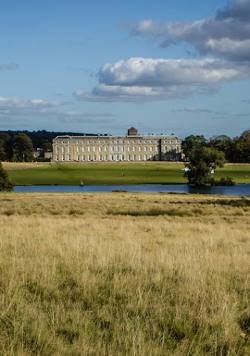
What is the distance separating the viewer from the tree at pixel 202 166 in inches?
4793

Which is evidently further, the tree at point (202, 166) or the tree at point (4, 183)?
the tree at point (202, 166)

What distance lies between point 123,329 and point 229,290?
7.64 feet

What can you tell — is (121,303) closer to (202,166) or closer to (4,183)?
(4,183)

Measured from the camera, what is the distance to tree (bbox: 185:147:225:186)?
4793 inches

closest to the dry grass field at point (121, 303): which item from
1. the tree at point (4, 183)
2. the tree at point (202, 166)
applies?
the tree at point (4, 183)

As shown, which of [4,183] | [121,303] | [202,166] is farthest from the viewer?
[202,166]

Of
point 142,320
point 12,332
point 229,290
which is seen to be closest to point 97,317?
point 142,320

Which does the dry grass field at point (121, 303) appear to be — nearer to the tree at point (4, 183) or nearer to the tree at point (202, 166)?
the tree at point (4, 183)

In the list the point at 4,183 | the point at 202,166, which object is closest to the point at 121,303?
the point at 4,183

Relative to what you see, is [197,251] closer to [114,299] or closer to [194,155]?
[114,299]

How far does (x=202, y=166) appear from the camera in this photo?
120688mm

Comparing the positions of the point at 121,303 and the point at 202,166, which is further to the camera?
the point at 202,166

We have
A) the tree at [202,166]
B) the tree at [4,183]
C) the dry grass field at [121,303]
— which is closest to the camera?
the dry grass field at [121,303]

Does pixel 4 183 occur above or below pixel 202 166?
below
